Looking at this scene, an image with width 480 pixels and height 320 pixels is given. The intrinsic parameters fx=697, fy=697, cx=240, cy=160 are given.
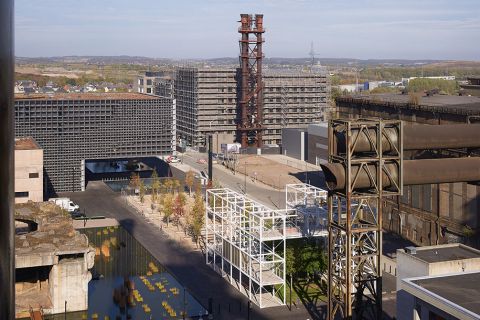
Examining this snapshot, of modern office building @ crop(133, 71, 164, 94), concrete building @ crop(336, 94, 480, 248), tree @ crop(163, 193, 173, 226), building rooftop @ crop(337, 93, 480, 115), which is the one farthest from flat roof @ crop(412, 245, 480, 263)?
modern office building @ crop(133, 71, 164, 94)

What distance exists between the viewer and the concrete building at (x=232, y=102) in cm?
4103

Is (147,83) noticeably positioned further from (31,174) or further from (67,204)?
(31,174)

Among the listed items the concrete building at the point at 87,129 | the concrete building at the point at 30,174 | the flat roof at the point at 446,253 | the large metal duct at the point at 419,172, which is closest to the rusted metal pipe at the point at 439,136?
the large metal duct at the point at 419,172

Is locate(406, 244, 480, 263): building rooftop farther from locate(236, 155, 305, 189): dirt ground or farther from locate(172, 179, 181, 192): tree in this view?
locate(172, 179, 181, 192): tree

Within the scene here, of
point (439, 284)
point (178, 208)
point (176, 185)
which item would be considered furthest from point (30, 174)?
point (439, 284)

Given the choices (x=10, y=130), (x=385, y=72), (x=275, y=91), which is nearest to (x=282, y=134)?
(x=275, y=91)

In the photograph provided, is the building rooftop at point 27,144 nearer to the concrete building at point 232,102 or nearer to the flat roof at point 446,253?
the concrete building at point 232,102

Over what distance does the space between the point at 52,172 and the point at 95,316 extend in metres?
15.6

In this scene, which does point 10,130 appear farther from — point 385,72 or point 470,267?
point 385,72

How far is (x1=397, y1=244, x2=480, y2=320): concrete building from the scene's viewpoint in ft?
29.1

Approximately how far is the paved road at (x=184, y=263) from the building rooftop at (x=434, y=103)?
7.89 m

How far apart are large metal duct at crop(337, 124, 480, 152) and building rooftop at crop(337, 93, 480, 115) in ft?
22.4

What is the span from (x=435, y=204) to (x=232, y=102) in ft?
76.5

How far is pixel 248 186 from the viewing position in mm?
30203
